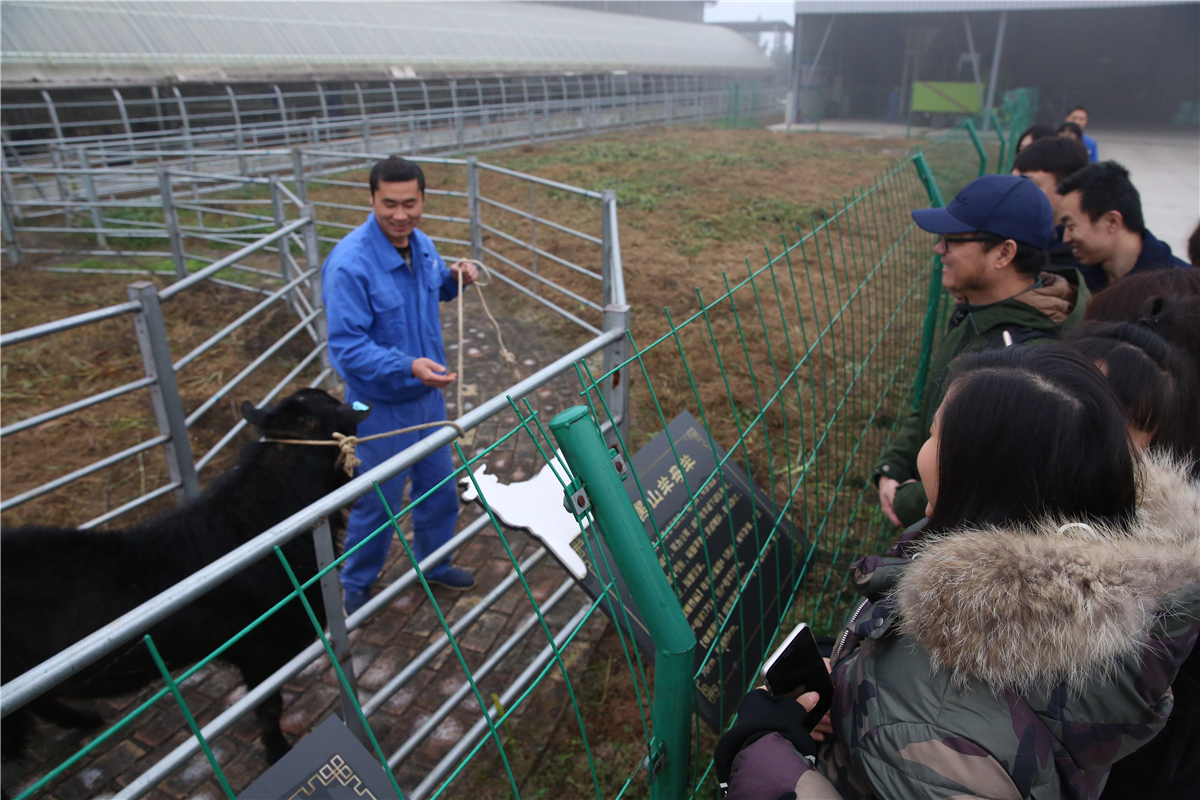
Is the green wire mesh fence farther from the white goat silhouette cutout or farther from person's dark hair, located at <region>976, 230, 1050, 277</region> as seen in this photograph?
person's dark hair, located at <region>976, 230, 1050, 277</region>

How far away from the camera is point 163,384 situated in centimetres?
338

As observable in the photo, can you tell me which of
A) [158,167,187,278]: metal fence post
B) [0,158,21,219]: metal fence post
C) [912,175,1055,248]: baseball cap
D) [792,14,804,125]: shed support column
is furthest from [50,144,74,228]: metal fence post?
[792,14,804,125]: shed support column

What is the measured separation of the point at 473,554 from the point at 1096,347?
2894 mm

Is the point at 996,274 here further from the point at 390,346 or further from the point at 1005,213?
the point at 390,346

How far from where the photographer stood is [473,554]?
12.2ft

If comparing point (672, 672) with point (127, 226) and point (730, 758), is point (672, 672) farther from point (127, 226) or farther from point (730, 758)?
point (127, 226)

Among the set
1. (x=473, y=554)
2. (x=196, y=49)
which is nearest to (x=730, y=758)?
(x=473, y=554)

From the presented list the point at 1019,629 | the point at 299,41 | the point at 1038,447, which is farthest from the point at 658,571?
the point at 299,41

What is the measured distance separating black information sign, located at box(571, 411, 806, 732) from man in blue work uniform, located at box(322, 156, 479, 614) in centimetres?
129

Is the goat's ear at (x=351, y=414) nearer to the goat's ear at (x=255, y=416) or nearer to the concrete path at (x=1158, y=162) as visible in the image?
the goat's ear at (x=255, y=416)

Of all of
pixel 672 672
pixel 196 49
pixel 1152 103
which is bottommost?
pixel 1152 103

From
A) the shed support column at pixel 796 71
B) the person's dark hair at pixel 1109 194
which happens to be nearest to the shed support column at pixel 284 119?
the person's dark hair at pixel 1109 194

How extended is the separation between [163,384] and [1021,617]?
11.9ft

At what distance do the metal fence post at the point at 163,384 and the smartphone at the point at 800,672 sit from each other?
8.51 feet
